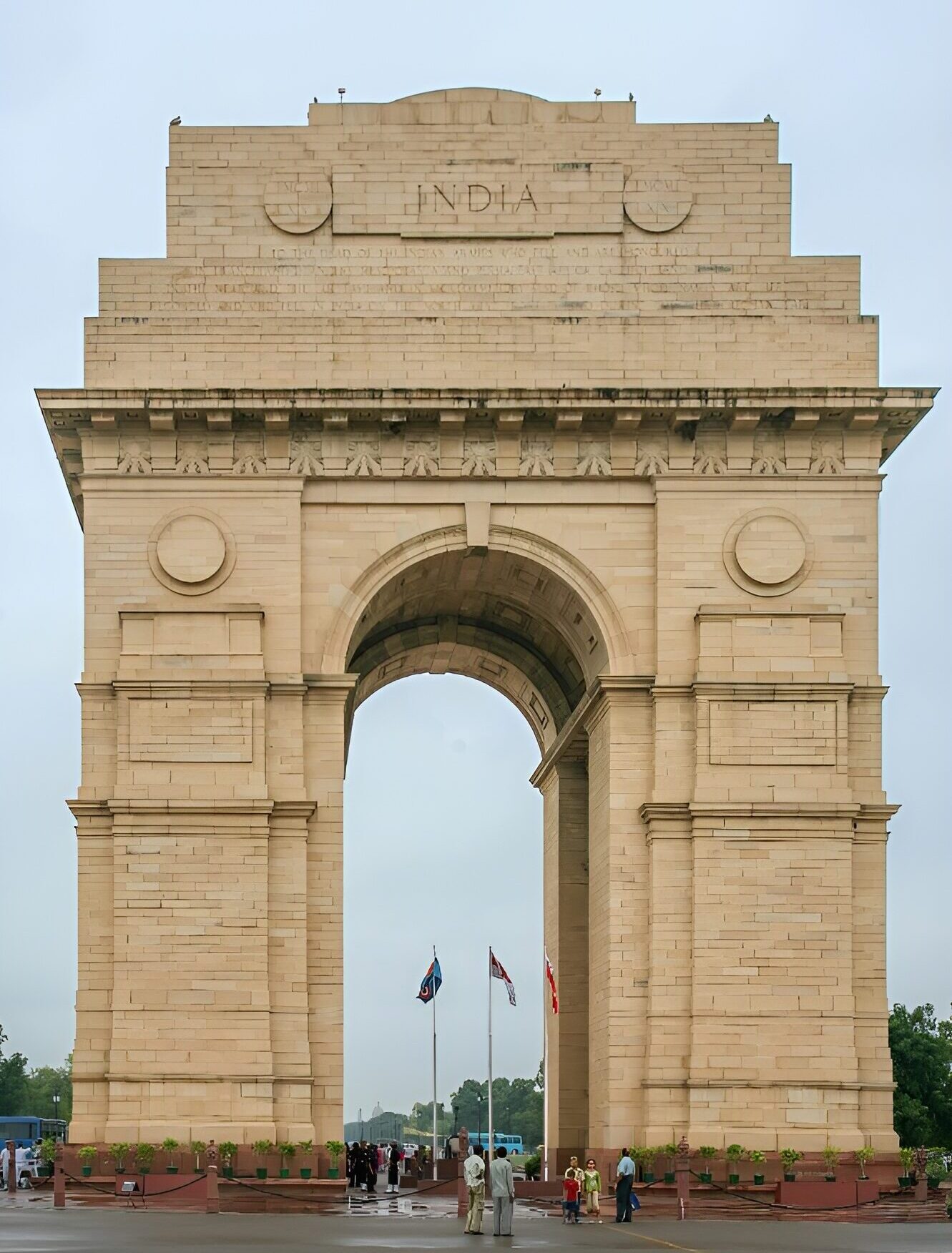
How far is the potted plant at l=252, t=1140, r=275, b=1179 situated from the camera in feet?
133

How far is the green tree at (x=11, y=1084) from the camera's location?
136875 mm

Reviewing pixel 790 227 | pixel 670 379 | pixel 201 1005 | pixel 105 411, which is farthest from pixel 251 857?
pixel 790 227

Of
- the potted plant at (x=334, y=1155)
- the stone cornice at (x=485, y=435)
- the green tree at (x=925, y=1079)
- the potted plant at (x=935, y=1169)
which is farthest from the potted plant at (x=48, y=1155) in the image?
the green tree at (x=925, y=1079)

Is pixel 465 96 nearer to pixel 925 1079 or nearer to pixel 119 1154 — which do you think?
pixel 119 1154

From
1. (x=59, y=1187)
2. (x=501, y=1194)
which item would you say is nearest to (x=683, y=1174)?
(x=501, y=1194)

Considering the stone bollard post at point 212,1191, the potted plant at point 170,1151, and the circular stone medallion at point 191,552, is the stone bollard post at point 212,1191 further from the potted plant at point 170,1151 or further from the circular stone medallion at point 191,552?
the circular stone medallion at point 191,552

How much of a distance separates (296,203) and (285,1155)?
60.0ft

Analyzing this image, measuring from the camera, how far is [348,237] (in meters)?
45.4

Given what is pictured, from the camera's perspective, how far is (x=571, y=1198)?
37.7 meters

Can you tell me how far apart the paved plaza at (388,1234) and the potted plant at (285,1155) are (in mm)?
1660

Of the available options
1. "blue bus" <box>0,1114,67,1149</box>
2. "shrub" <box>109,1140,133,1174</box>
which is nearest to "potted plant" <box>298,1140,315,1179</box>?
"shrub" <box>109,1140,133,1174</box>

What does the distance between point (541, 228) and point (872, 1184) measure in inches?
756

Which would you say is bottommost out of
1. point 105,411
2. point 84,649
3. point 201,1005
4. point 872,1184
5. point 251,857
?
point 872,1184

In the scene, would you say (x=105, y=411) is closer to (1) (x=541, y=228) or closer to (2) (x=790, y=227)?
(1) (x=541, y=228)
